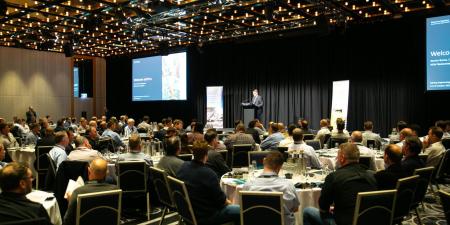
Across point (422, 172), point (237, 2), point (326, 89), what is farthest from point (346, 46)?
point (422, 172)

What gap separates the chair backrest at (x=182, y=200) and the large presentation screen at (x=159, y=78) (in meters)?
14.8

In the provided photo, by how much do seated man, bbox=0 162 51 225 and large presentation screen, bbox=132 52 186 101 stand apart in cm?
1603

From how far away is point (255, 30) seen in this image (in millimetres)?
15586

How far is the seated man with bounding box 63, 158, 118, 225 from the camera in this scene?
3.42m

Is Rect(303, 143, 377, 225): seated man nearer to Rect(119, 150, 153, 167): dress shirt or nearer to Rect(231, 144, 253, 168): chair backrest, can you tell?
Rect(119, 150, 153, 167): dress shirt

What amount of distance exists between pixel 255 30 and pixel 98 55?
439 inches

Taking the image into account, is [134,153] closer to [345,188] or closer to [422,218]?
[345,188]

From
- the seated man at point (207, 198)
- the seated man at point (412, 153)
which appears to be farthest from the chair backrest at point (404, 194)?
the seated man at point (207, 198)

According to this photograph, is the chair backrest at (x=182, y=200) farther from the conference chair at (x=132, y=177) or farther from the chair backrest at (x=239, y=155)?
the chair backrest at (x=239, y=155)

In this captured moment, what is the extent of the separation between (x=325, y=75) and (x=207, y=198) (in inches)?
511

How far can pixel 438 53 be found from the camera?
1201cm

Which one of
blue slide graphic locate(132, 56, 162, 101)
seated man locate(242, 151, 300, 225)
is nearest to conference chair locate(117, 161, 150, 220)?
seated man locate(242, 151, 300, 225)

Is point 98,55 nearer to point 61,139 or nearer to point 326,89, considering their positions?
point 326,89

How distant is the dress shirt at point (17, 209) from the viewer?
9.00 ft
